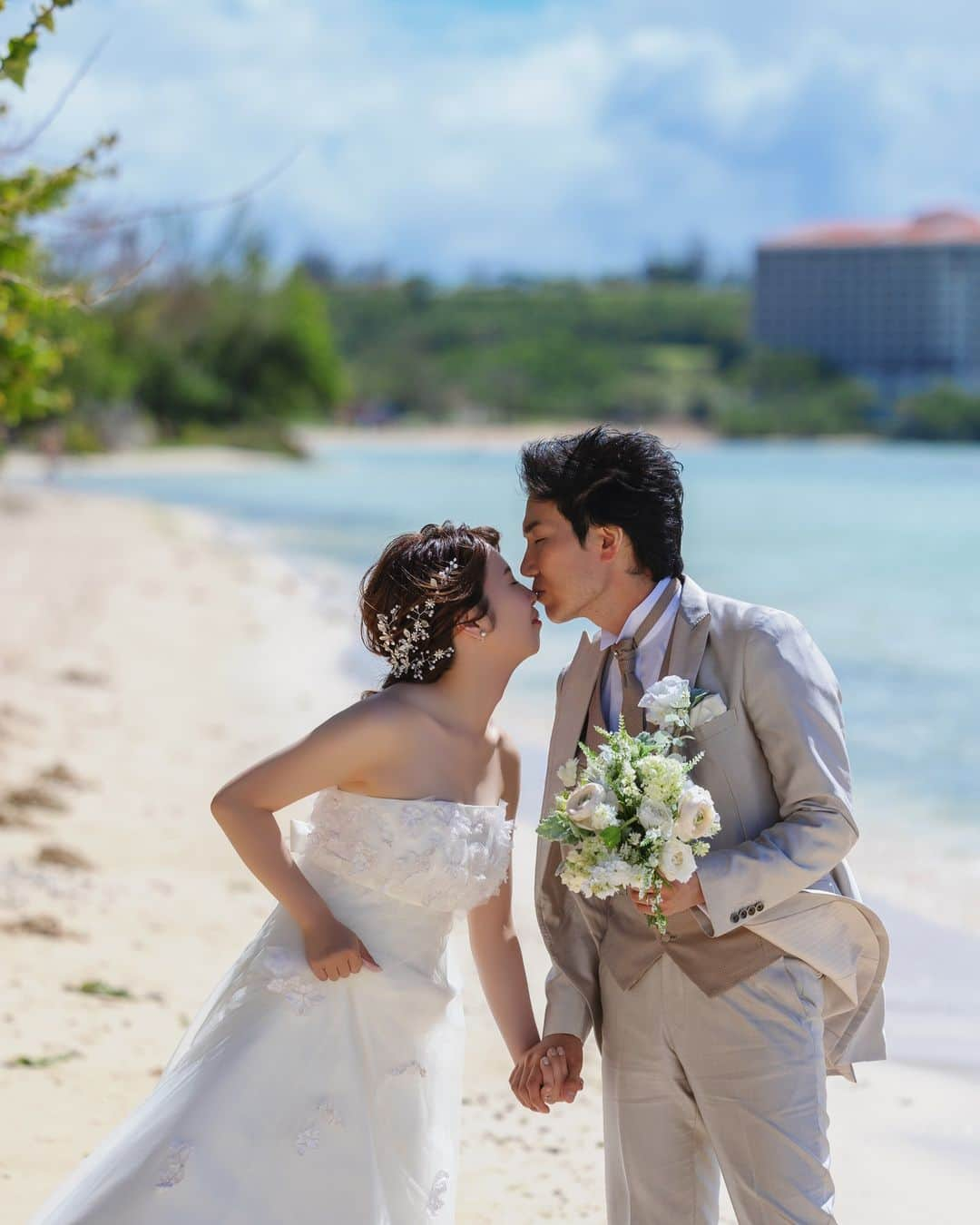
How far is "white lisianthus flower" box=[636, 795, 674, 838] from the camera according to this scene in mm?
2930

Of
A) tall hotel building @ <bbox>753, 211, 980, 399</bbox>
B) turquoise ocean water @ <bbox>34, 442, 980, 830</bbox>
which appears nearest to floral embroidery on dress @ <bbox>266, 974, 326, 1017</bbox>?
turquoise ocean water @ <bbox>34, 442, 980, 830</bbox>

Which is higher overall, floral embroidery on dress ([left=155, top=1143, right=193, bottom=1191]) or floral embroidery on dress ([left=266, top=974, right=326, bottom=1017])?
floral embroidery on dress ([left=266, top=974, right=326, bottom=1017])

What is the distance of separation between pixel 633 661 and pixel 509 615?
0.27 metres

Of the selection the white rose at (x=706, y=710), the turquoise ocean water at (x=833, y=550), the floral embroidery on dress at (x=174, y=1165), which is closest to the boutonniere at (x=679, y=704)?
the white rose at (x=706, y=710)

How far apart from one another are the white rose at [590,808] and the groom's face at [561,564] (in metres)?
0.40

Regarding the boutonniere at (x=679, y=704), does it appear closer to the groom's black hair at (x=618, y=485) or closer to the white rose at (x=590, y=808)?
the white rose at (x=590, y=808)

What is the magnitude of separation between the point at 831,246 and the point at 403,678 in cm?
16357

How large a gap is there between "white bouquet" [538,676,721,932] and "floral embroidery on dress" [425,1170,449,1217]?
0.71 meters

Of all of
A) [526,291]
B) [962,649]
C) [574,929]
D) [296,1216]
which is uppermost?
[526,291]

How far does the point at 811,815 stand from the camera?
3059 millimetres

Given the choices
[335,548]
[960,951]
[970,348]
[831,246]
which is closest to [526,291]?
[831,246]

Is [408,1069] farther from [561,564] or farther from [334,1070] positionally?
[561,564]

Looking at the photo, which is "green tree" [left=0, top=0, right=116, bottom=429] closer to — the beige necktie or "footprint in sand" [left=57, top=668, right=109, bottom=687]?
the beige necktie

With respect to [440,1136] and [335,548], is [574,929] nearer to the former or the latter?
[440,1136]
